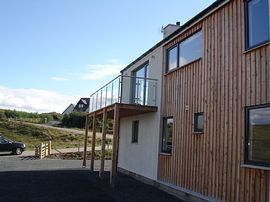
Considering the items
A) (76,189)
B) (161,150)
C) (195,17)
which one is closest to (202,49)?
(195,17)

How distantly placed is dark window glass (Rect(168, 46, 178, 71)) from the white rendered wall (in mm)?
693

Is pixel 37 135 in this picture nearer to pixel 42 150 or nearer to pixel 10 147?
pixel 10 147

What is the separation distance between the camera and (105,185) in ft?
49.6

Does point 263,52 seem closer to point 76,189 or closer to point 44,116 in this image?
point 76,189

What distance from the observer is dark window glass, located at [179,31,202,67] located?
1282 cm

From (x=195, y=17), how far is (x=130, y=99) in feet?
24.2

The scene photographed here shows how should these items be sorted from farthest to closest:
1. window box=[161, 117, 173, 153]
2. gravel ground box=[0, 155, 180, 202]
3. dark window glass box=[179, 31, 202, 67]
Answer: window box=[161, 117, 173, 153] < dark window glass box=[179, 31, 202, 67] < gravel ground box=[0, 155, 180, 202]

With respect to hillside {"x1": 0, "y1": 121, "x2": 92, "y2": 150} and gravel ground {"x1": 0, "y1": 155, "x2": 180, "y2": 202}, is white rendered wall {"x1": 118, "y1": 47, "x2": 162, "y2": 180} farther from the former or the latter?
hillside {"x1": 0, "y1": 121, "x2": 92, "y2": 150}

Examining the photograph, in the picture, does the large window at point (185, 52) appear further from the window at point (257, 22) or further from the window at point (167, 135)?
the window at point (257, 22)

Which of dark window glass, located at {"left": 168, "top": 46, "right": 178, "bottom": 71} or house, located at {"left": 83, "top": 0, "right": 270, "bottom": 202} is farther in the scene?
dark window glass, located at {"left": 168, "top": 46, "right": 178, "bottom": 71}

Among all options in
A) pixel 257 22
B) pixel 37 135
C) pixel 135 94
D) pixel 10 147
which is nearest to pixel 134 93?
pixel 135 94

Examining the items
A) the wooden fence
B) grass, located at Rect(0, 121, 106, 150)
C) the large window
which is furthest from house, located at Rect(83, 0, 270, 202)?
grass, located at Rect(0, 121, 106, 150)

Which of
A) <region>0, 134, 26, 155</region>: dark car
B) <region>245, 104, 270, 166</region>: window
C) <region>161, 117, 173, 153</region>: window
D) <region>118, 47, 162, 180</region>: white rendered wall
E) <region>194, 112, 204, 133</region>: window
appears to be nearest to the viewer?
<region>245, 104, 270, 166</region>: window

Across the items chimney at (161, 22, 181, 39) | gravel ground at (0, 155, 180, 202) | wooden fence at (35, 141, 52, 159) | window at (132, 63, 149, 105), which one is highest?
chimney at (161, 22, 181, 39)
